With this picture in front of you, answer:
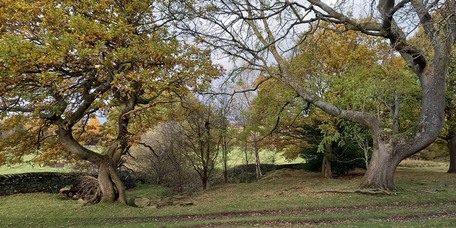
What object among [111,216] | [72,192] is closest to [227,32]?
[111,216]

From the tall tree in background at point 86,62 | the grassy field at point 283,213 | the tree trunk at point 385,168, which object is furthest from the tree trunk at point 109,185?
the tree trunk at point 385,168

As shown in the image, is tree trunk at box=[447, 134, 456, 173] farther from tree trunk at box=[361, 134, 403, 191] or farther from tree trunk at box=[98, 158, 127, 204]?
tree trunk at box=[98, 158, 127, 204]

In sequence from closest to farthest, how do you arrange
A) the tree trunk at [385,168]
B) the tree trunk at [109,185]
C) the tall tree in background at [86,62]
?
the tall tree in background at [86,62], the tree trunk at [385,168], the tree trunk at [109,185]

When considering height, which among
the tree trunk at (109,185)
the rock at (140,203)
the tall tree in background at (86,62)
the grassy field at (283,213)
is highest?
the tall tree in background at (86,62)

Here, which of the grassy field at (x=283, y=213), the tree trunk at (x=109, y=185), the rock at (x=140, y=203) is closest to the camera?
the grassy field at (x=283, y=213)

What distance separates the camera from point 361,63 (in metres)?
17.3

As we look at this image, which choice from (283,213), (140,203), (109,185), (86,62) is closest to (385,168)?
(283,213)

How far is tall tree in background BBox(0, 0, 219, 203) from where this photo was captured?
8.15m

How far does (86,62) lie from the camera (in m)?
9.06

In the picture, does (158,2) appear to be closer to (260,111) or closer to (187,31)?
(187,31)

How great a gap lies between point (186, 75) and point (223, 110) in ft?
25.5

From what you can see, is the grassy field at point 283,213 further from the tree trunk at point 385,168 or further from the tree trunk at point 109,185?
the tree trunk at point 109,185

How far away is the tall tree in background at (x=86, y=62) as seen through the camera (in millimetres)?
8148

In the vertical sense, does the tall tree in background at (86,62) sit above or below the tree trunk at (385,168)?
above
